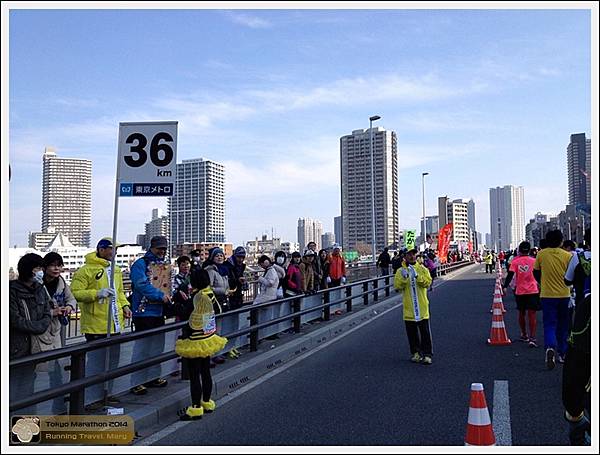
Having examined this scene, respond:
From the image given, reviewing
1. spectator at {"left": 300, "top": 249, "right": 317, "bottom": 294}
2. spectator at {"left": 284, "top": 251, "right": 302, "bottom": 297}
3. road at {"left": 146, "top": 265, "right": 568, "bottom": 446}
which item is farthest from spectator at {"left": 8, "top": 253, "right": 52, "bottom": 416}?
spectator at {"left": 300, "top": 249, "right": 317, "bottom": 294}

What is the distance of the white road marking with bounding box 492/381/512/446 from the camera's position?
19.6 feet

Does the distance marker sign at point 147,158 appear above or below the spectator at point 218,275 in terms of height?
above

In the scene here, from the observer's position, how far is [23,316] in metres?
5.89

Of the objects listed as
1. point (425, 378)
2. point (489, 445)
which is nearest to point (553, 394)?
point (425, 378)

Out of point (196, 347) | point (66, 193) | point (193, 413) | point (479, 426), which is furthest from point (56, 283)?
point (66, 193)

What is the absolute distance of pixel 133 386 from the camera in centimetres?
742

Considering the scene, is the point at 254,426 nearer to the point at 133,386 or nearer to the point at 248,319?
the point at 133,386

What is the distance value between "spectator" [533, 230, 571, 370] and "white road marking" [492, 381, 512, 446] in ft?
4.58

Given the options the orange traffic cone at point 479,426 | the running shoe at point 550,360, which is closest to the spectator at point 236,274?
the running shoe at point 550,360

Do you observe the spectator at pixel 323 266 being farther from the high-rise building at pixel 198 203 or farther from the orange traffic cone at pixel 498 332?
the high-rise building at pixel 198 203

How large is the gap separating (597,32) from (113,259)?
539cm

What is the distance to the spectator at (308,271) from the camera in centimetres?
1422

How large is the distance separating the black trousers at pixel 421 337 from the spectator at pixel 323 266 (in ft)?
19.7

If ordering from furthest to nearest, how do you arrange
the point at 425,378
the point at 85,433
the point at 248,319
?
the point at 248,319
the point at 425,378
the point at 85,433
